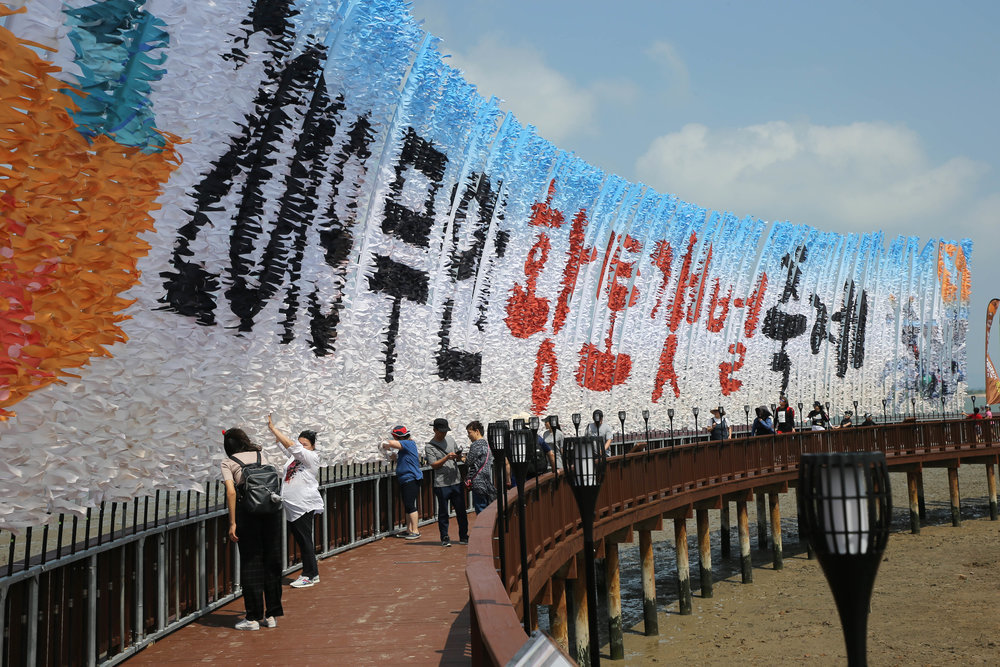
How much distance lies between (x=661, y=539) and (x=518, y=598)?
23.1 metres

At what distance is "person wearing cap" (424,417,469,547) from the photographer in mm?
11320

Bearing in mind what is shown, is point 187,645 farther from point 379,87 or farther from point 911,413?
point 911,413

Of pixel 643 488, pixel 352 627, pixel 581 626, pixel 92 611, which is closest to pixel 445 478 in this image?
pixel 352 627

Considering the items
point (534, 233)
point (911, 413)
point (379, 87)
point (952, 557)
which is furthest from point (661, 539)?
point (379, 87)

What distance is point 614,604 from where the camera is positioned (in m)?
15.9

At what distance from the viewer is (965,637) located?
53.4 ft

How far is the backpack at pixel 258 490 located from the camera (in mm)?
6996

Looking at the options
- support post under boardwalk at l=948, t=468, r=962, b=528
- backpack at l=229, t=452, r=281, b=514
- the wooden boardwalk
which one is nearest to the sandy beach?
support post under boardwalk at l=948, t=468, r=962, b=528

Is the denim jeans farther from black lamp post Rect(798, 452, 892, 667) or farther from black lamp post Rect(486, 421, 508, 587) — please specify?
black lamp post Rect(798, 452, 892, 667)

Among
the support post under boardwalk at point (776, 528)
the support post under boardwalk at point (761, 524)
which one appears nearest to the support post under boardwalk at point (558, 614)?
the support post under boardwalk at point (776, 528)

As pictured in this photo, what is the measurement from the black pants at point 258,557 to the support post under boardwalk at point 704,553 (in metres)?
13.6

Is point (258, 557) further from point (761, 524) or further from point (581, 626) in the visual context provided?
point (761, 524)

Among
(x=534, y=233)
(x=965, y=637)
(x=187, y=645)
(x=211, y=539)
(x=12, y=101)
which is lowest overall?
(x=965, y=637)

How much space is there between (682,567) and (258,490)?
13458 mm
